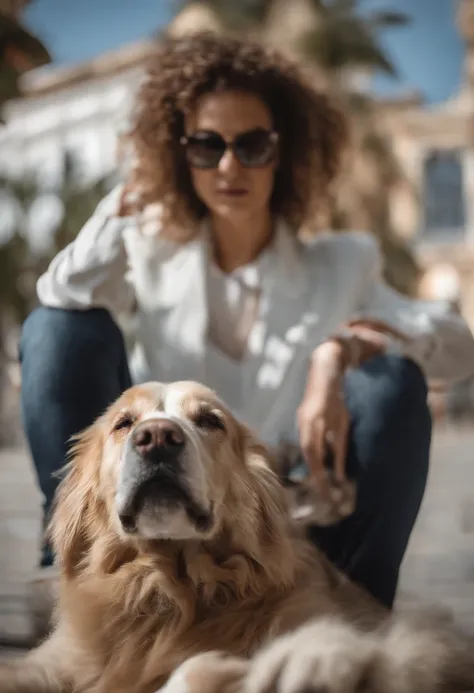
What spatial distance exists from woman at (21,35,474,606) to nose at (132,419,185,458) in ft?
1.64

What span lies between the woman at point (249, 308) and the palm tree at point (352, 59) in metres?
10.2

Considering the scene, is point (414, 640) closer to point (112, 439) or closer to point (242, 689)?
point (242, 689)

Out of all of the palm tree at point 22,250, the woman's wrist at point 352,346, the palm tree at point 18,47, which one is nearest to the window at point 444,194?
the palm tree at point 22,250

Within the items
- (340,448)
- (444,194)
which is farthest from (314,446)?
(444,194)

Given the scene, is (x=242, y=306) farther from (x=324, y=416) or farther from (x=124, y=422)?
(x=124, y=422)

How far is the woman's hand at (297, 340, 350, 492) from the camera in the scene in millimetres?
1961

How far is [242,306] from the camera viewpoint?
2285 mm

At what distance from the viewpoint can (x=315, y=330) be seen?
2215 mm

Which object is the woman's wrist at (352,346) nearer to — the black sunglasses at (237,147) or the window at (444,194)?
the black sunglasses at (237,147)

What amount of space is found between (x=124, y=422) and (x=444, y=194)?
2148 centimetres

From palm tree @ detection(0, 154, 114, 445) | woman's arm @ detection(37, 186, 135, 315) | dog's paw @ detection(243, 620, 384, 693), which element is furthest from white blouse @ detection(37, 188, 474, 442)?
palm tree @ detection(0, 154, 114, 445)

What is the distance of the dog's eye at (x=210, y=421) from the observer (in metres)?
1.69

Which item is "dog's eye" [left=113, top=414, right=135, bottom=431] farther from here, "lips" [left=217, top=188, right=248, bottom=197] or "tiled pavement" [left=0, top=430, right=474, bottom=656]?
"lips" [left=217, top=188, right=248, bottom=197]

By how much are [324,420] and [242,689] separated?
2.35 feet
